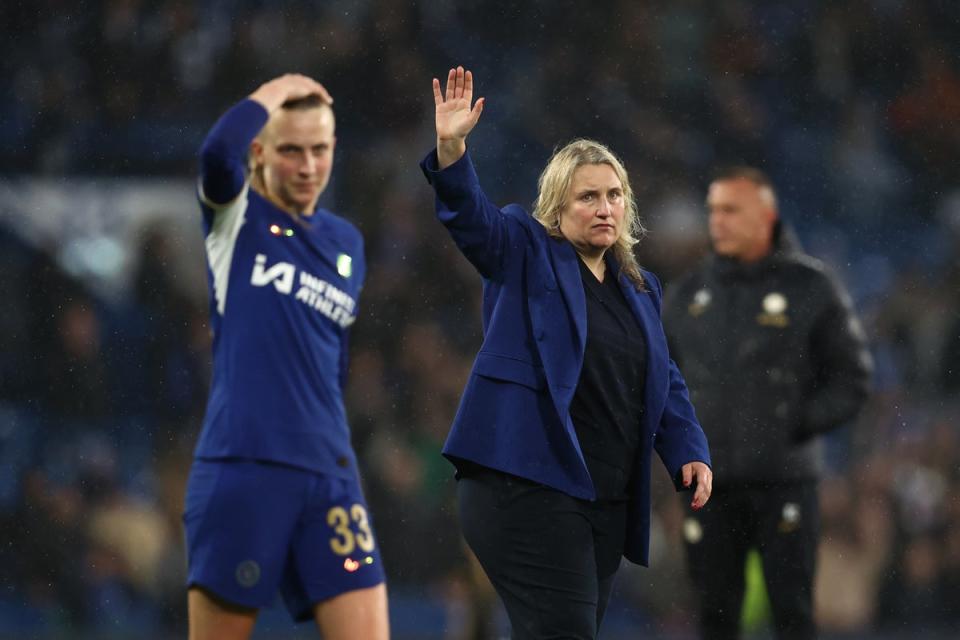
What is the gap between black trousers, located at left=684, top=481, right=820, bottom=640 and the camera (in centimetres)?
556

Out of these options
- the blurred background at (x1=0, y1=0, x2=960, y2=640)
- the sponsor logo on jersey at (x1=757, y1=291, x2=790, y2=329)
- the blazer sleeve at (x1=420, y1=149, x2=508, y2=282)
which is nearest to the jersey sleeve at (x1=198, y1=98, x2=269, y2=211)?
the blazer sleeve at (x1=420, y1=149, x2=508, y2=282)

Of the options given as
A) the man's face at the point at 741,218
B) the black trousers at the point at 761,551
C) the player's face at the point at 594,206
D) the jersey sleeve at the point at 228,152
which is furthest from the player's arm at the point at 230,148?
the black trousers at the point at 761,551

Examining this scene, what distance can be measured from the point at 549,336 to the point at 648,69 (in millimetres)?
7918

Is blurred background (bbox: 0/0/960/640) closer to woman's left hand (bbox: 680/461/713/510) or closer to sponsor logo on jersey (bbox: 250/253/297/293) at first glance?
woman's left hand (bbox: 680/461/713/510)

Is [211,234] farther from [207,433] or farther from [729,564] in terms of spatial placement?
[729,564]

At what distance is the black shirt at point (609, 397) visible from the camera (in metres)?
3.85

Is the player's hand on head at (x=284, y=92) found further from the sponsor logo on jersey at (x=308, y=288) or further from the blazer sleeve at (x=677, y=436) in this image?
the blazer sleeve at (x=677, y=436)

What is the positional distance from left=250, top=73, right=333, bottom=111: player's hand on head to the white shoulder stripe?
230mm

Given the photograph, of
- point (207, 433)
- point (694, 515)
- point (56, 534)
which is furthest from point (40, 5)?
point (207, 433)

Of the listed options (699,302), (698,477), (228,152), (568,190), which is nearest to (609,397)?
(698,477)

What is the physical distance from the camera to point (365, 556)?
12.5 ft

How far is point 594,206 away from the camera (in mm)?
3961

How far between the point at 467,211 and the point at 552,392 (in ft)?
1.65

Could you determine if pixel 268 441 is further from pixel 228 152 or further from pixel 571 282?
pixel 571 282
